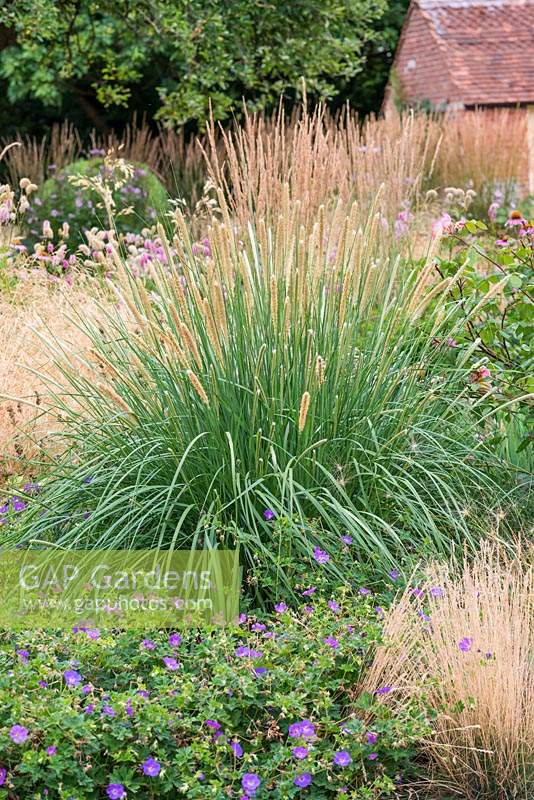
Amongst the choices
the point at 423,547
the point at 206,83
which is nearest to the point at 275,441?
the point at 423,547

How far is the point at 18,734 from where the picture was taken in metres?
2.35

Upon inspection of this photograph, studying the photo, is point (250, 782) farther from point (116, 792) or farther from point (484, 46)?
point (484, 46)

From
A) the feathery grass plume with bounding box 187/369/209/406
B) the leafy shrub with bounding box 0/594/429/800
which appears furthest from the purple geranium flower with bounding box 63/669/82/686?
the feathery grass plume with bounding box 187/369/209/406

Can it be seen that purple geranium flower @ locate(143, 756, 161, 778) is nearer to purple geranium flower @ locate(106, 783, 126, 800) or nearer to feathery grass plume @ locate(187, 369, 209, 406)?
purple geranium flower @ locate(106, 783, 126, 800)

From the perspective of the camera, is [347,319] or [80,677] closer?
[80,677]

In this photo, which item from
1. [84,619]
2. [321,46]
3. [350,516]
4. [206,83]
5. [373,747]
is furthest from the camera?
[321,46]

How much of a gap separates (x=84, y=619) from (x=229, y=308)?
124 cm

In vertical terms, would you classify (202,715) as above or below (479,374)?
below

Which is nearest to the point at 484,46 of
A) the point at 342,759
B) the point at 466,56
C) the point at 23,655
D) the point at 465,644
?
the point at 466,56

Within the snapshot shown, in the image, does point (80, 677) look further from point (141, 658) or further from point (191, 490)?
point (191, 490)

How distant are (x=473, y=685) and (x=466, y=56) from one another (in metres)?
19.8

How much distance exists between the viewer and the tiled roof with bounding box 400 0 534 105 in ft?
64.7

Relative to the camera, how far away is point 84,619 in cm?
309

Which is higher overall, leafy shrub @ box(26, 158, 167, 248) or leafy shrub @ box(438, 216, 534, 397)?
leafy shrub @ box(438, 216, 534, 397)
